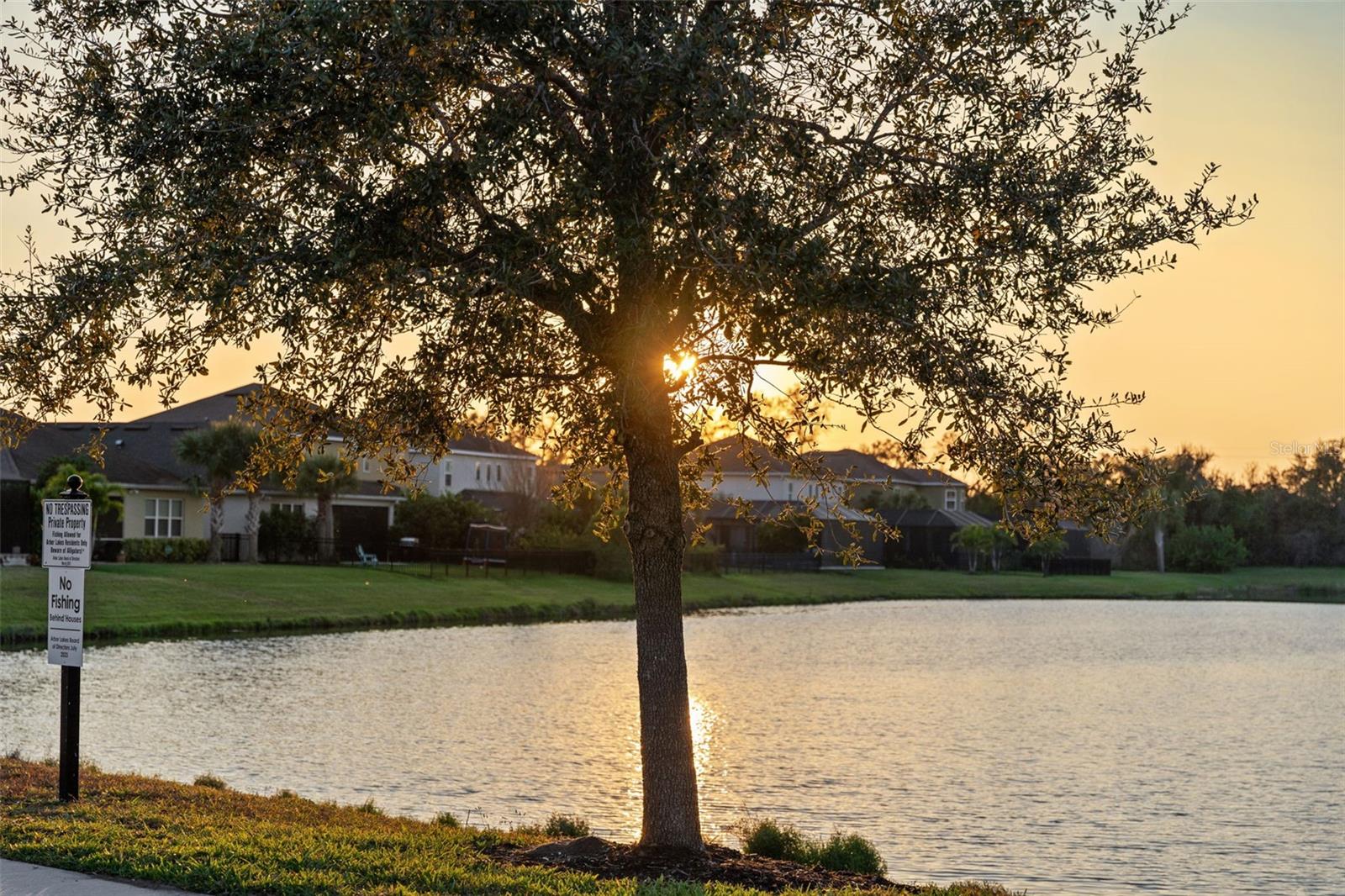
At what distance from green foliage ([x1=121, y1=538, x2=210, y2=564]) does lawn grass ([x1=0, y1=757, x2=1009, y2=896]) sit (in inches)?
1679

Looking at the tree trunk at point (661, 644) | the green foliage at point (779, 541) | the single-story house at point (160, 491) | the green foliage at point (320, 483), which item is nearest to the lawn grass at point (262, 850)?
the tree trunk at point (661, 644)

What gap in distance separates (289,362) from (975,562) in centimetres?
8584

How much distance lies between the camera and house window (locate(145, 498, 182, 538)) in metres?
57.8

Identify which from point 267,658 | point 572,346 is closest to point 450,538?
point 267,658

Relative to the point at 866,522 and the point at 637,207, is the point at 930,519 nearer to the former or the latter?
the point at 866,522

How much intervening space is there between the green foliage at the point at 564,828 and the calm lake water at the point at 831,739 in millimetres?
782

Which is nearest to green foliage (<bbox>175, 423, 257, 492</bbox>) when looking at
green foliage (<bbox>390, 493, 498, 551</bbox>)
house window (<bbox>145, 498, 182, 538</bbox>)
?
house window (<bbox>145, 498, 182, 538</bbox>)

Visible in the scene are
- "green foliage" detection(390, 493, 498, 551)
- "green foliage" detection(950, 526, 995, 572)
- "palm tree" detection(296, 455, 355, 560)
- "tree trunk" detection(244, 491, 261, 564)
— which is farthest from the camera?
"green foliage" detection(950, 526, 995, 572)

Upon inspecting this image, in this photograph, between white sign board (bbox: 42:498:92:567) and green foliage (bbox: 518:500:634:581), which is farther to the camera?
green foliage (bbox: 518:500:634:581)

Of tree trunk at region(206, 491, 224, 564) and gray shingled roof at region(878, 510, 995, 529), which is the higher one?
gray shingled roof at region(878, 510, 995, 529)

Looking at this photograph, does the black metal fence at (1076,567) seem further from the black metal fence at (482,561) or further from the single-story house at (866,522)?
the black metal fence at (482,561)

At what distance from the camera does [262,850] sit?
10625 millimetres

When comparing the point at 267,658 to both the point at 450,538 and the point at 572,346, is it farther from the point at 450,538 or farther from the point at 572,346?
the point at 450,538

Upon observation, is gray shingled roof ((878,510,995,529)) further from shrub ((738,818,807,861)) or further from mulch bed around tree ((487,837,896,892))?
mulch bed around tree ((487,837,896,892))
